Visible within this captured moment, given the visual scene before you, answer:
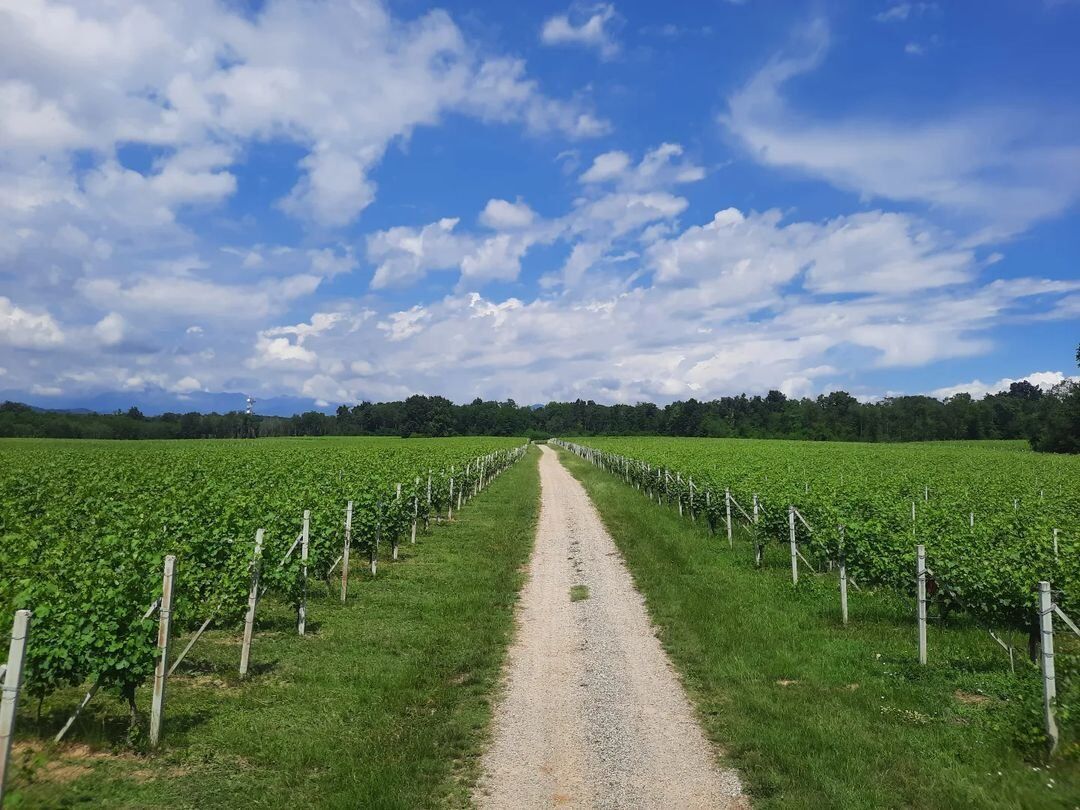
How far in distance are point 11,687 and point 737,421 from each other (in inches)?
7297

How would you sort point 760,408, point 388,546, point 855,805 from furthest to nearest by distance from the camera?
point 760,408 < point 388,546 < point 855,805

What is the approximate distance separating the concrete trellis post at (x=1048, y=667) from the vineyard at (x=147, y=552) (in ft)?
33.5

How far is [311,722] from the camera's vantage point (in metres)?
8.33

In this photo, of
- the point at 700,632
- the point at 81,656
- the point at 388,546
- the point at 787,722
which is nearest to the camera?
the point at 81,656

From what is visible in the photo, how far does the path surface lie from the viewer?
6641 mm

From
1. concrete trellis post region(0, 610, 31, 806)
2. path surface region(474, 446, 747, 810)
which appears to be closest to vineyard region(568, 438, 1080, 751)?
path surface region(474, 446, 747, 810)

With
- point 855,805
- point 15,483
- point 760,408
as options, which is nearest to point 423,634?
point 855,805

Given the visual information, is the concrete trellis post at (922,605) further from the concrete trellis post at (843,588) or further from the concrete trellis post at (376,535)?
the concrete trellis post at (376,535)

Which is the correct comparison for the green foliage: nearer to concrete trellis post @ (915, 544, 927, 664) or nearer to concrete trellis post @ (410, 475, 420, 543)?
concrete trellis post @ (410, 475, 420, 543)

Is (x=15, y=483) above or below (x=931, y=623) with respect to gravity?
above

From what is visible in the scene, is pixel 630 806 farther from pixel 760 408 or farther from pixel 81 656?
pixel 760 408

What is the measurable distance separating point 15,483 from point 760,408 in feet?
602

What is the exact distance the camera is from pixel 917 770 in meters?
7.00

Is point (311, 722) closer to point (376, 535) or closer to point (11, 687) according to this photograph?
point (11, 687)
